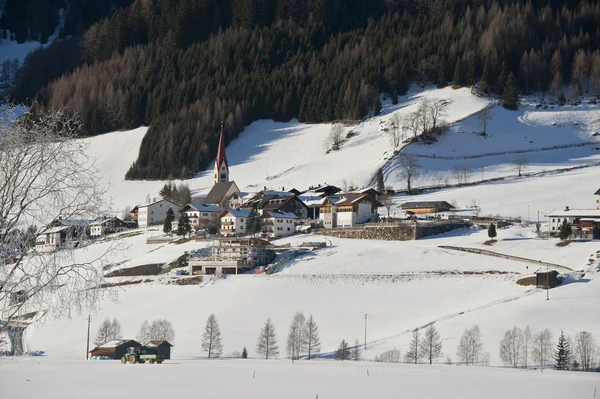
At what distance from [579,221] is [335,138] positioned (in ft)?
185

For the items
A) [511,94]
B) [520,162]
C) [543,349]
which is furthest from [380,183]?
[543,349]

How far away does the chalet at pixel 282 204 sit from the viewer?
99019 mm

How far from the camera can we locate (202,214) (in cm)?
10344

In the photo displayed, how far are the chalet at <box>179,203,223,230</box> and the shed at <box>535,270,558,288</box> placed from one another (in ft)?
159

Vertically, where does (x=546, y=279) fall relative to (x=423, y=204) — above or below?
below

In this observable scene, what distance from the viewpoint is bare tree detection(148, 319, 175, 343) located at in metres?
57.2

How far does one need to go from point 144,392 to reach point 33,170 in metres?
8.85

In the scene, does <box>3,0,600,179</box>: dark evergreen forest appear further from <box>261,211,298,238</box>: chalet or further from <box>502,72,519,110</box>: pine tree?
<box>261,211,298,238</box>: chalet

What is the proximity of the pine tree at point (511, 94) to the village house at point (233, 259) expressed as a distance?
2354 inches

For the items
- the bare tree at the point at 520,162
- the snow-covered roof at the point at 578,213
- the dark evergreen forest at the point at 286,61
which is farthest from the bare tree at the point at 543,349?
the dark evergreen forest at the point at 286,61

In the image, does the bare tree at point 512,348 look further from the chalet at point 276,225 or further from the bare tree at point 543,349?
the chalet at point 276,225

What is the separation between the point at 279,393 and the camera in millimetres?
25016

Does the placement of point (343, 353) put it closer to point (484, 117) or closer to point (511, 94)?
point (484, 117)

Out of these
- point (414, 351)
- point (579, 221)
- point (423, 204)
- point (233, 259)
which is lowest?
point (414, 351)
